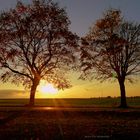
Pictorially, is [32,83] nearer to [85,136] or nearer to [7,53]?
[7,53]

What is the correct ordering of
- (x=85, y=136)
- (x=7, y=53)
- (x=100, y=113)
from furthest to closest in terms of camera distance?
1. (x=7, y=53)
2. (x=100, y=113)
3. (x=85, y=136)

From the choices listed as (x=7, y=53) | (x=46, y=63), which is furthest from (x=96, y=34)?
(x=7, y=53)

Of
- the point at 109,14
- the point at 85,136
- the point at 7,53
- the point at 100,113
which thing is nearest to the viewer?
the point at 85,136

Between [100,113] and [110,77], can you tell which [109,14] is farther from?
[100,113]

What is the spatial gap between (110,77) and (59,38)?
9992mm

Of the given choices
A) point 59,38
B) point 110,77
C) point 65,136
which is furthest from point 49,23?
point 65,136

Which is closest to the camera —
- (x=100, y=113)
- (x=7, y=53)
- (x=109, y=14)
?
(x=100, y=113)

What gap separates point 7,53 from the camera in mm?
65562

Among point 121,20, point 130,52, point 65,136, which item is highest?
point 121,20

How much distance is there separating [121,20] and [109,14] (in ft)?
7.31

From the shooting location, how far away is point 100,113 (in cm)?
4025

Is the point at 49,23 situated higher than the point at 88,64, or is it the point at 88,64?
the point at 49,23

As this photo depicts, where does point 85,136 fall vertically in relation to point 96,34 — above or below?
below

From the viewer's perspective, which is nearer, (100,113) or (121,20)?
(100,113)
